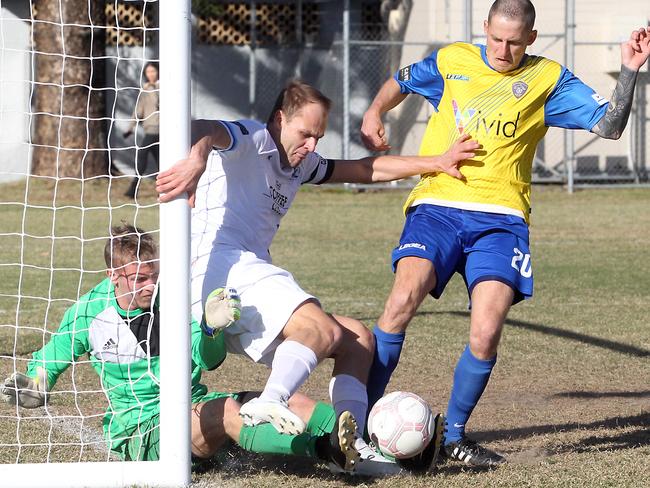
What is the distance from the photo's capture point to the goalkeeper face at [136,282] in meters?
4.55

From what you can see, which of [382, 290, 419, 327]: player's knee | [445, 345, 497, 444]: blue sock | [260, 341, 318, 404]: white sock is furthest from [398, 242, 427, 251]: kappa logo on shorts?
[260, 341, 318, 404]: white sock

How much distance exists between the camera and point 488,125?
5.19 m

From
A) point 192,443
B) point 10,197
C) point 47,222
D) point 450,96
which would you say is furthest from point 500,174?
point 10,197

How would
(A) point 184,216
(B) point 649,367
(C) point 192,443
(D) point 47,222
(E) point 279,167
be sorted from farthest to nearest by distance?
(D) point 47,222 → (B) point 649,367 → (E) point 279,167 → (C) point 192,443 → (A) point 184,216

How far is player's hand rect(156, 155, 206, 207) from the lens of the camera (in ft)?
13.7

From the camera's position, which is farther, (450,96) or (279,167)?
(450,96)

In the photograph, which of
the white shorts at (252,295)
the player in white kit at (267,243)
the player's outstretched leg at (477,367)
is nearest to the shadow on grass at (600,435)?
the player's outstretched leg at (477,367)

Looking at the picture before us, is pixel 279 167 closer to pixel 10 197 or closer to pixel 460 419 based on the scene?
pixel 460 419

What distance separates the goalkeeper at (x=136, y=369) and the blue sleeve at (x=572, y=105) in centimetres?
173

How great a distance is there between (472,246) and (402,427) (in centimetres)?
105

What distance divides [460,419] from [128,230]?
163 centimetres

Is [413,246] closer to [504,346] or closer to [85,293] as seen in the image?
[504,346]

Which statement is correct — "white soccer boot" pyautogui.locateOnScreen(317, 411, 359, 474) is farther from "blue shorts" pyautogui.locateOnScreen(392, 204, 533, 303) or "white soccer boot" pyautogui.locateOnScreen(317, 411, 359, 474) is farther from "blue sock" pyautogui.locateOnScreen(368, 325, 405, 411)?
"blue shorts" pyautogui.locateOnScreen(392, 204, 533, 303)

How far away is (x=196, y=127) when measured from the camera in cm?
450
